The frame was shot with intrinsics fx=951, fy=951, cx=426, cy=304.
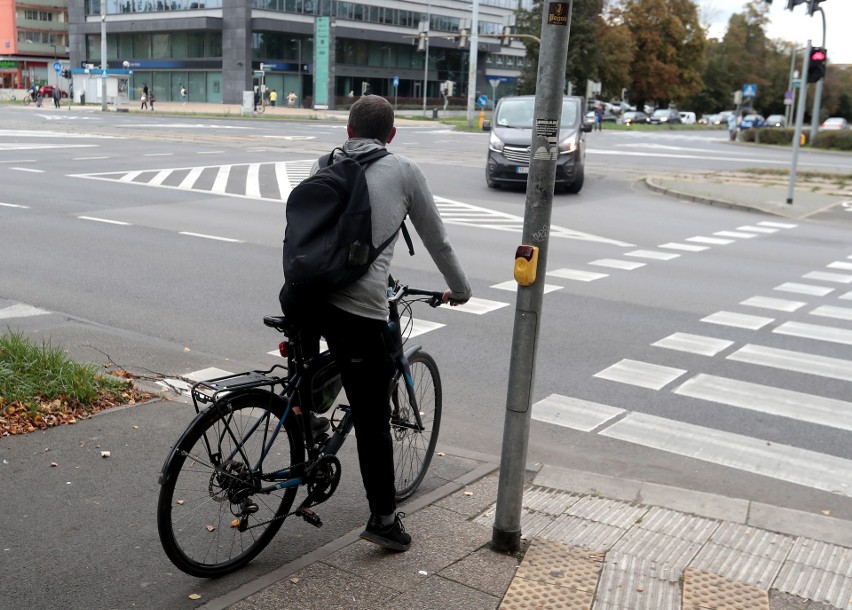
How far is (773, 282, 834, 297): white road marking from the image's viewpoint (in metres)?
10.6

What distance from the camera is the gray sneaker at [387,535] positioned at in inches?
151

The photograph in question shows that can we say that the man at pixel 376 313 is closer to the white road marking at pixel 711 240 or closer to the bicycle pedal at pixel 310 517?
the bicycle pedal at pixel 310 517

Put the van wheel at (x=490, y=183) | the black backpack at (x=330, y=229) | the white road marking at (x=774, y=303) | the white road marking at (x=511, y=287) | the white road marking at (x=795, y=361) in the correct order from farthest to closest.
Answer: the van wheel at (x=490, y=183) → the white road marking at (x=511, y=287) → the white road marking at (x=774, y=303) → the white road marking at (x=795, y=361) → the black backpack at (x=330, y=229)

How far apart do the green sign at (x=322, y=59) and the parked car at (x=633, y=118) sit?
949 inches

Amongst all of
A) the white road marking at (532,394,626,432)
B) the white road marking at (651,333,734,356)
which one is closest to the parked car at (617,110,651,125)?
the white road marking at (651,333,734,356)

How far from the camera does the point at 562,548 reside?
3982mm

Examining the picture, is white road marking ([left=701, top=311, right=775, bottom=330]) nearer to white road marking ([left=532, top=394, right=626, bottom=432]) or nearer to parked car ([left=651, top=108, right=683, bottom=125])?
white road marking ([left=532, top=394, right=626, bottom=432])

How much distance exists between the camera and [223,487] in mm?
3643

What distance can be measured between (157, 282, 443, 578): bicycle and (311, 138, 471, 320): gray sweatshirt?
29 cm

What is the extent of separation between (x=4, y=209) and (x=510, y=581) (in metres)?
13.5

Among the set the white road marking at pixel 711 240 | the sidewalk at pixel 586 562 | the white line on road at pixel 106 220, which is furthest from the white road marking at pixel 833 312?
the white line on road at pixel 106 220

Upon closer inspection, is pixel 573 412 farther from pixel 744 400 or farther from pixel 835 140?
pixel 835 140

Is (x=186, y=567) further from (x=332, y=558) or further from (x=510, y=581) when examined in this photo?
(x=510, y=581)

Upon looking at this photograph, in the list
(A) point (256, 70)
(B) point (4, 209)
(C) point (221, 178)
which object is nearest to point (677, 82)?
(A) point (256, 70)
